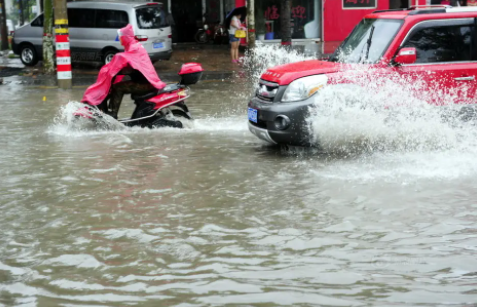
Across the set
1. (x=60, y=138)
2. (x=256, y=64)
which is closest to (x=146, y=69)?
(x=60, y=138)

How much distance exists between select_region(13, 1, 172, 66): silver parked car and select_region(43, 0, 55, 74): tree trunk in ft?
5.85

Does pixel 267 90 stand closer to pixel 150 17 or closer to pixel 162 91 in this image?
pixel 162 91

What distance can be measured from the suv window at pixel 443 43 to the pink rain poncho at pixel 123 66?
13.0ft

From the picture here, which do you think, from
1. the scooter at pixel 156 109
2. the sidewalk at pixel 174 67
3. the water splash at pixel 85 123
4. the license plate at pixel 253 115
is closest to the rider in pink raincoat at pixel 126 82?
the scooter at pixel 156 109

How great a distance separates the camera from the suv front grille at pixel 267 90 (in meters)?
9.06

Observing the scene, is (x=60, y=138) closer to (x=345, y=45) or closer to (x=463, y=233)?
(x=345, y=45)

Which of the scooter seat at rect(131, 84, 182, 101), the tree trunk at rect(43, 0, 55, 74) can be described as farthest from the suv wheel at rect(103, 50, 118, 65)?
the scooter seat at rect(131, 84, 182, 101)

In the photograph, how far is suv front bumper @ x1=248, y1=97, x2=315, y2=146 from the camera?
8.73 m

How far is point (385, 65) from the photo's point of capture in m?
8.88

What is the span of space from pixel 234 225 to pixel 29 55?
64.8 feet

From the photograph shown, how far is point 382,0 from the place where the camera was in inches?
1275

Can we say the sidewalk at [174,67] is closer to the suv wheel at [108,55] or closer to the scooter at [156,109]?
the suv wheel at [108,55]

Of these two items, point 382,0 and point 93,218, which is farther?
point 382,0

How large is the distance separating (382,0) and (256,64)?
9.70 meters
